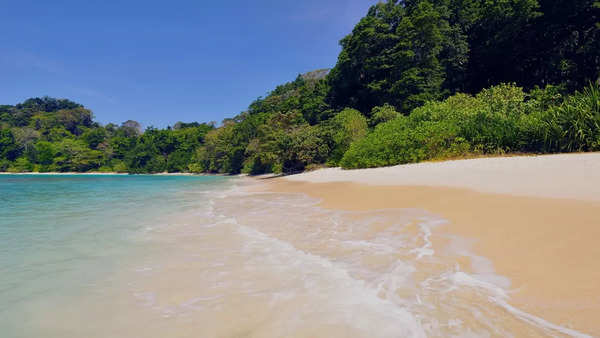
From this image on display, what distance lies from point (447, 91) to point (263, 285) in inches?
1014

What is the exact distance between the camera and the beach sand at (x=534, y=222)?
1.83 metres

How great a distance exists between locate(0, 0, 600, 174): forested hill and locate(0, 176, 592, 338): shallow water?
28.2ft

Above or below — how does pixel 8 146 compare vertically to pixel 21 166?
above

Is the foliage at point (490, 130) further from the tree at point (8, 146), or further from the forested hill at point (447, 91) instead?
the tree at point (8, 146)

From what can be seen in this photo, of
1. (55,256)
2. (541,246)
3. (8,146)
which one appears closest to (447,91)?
(541,246)

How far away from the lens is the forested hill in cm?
1063

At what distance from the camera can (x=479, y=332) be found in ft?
5.16

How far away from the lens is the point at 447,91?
23234 millimetres

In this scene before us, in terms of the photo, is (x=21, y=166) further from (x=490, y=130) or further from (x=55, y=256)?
(x=490, y=130)

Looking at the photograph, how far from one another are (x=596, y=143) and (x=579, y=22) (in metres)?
20.1

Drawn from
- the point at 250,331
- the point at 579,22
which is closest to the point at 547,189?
the point at 250,331

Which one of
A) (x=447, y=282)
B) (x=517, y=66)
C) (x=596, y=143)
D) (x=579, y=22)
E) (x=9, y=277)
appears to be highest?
(x=579, y=22)

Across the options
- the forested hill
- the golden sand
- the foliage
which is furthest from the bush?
the golden sand

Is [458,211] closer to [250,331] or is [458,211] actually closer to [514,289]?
[514,289]
